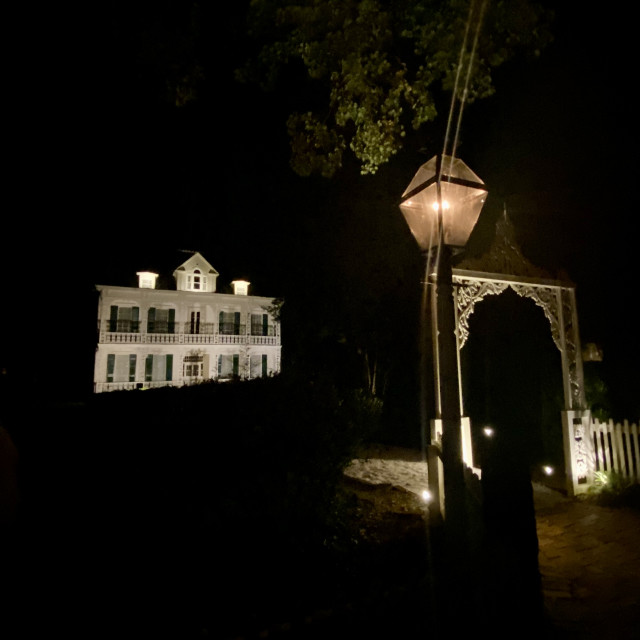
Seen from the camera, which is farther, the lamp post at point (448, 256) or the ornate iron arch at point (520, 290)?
the ornate iron arch at point (520, 290)

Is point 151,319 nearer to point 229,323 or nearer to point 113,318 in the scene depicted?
point 113,318

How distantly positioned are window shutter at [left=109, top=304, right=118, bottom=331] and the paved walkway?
86.5 ft

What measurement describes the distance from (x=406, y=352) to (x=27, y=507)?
33.7 ft

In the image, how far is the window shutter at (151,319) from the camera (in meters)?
28.3

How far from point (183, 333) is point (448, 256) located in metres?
27.4

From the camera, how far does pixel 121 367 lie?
2728cm

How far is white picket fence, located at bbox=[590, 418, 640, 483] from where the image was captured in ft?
22.8

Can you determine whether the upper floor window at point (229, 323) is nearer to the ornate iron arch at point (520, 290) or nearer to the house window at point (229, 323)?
the house window at point (229, 323)

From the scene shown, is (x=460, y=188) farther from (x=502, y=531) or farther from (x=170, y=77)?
(x=170, y=77)

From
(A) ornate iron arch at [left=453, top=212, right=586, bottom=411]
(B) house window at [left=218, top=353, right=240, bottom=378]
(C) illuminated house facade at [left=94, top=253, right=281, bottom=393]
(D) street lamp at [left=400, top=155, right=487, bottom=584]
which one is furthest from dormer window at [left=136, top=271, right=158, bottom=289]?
(D) street lamp at [left=400, top=155, right=487, bottom=584]

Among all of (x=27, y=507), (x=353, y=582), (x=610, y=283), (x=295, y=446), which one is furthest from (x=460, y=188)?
(x=610, y=283)

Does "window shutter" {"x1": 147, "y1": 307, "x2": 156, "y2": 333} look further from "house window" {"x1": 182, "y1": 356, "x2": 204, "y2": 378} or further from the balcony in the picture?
"house window" {"x1": 182, "y1": 356, "x2": 204, "y2": 378}

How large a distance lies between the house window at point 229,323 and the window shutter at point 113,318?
6.95 meters

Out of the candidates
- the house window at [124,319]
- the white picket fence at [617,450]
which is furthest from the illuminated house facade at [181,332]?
the white picket fence at [617,450]
